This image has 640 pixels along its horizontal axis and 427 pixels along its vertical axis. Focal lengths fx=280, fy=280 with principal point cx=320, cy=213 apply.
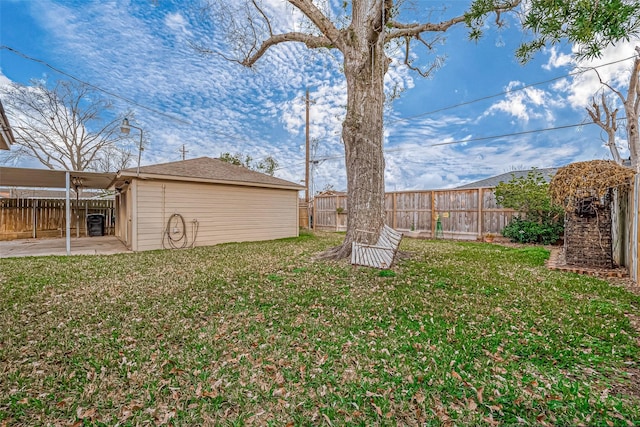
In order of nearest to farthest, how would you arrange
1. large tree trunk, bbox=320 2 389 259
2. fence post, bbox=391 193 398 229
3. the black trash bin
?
1. large tree trunk, bbox=320 2 389 259
2. the black trash bin
3. fence post, bbox=391 193 398 229

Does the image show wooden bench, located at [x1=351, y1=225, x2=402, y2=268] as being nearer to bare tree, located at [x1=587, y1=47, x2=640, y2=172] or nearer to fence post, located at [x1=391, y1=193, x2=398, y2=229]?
fence post, located at [x1=391, y1=193, x2=398, y2=229]

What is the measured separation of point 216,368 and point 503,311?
292cm

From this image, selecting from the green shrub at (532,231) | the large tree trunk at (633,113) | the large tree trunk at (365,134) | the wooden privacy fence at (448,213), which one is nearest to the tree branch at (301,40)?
the large tree trunk at (365,134)

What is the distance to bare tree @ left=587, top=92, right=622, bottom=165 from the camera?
11.4 m

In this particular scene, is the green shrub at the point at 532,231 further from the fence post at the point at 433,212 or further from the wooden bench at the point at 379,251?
the wooden bench at the point at 379,251

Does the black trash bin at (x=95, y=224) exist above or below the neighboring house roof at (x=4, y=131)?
below

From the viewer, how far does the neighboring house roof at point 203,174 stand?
24.5 ft

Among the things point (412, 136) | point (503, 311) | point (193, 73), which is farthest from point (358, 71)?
point (412, 136)

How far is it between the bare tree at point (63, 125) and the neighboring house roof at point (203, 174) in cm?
943

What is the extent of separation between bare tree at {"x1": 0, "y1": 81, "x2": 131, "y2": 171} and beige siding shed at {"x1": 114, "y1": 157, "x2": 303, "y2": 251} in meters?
8.75

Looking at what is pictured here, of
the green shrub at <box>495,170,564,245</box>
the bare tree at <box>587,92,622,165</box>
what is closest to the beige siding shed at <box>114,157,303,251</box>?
the green shrub at <box>495,170,564,245</box>

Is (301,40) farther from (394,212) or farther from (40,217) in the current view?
(40,217)

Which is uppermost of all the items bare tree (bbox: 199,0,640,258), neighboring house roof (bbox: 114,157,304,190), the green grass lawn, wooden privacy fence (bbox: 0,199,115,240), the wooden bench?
bare tree (bbox: 199,0,640,258)

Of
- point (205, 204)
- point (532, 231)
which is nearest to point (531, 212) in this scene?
point (532, 231)
